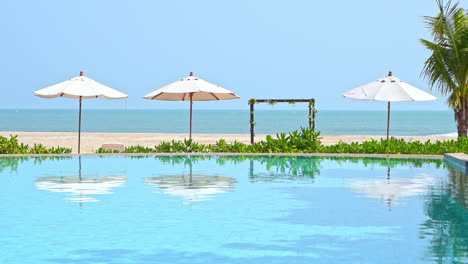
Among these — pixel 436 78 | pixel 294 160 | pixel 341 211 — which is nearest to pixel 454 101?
pixel 436 78

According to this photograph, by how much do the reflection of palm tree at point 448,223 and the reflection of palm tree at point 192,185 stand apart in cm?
379

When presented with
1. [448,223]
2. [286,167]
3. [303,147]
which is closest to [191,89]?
[303,147]

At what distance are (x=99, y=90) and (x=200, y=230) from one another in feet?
44.5

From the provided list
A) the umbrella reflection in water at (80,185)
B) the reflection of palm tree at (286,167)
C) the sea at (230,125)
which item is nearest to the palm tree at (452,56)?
the reflection of palm tree at (286,167)

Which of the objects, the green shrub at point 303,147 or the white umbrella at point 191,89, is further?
the white umbrella at point 191,89

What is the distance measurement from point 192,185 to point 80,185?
2216 millimetres

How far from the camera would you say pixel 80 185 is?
14000mm

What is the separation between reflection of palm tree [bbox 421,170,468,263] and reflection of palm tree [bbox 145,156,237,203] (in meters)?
3.79

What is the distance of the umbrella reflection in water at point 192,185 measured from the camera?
12461 millimetres

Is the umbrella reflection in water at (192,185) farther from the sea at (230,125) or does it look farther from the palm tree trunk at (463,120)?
the sea at (230,125)

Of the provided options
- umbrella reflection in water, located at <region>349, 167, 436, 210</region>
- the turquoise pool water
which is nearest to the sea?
umbrella reflection in water, located at <region>349, 167, 436, 210</region>

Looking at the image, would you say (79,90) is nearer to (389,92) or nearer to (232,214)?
(389,92)

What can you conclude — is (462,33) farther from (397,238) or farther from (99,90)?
(397,238)

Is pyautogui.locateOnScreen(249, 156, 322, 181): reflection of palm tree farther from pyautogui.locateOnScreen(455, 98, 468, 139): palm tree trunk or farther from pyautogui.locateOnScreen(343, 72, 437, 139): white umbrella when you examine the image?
pyautogui.locateOnScreen(455, 98, 468, 139): palm tree trunk
